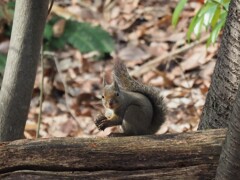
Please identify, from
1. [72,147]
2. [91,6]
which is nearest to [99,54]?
[91,6]

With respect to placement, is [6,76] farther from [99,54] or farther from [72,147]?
[99,54]

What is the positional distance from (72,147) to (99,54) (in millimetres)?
3705

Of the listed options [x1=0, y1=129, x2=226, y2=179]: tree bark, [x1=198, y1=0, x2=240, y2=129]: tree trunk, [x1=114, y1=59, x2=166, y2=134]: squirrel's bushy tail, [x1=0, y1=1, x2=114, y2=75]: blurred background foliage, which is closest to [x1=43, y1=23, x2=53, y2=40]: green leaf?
[x1=0, y1=1, x2=114, y2=75]: blurred background foliage

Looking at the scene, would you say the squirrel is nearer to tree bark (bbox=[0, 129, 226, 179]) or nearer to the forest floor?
tree bark (bbox=[0, 129, 226, 179])

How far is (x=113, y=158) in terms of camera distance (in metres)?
2.44

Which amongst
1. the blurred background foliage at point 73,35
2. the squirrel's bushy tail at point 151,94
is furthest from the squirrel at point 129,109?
the blurred background foliage at point 73,35

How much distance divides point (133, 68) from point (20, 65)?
302 centimetres

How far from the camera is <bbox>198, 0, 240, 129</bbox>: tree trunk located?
266 centimetres

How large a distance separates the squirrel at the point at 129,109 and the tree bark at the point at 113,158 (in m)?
0.37

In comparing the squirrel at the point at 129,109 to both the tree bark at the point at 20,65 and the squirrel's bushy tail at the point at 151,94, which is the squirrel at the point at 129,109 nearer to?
the squirrel's bushy tail at the point at 151,94

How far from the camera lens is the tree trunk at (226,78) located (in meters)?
2.66

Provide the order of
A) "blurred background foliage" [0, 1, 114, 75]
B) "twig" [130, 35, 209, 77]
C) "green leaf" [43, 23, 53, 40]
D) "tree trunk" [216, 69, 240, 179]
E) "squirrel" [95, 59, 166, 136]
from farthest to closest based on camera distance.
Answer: "green leaf" [43, 23, 53, 40] → "blurred background foliage" [0, 1, 114, 75] → "twig" [130, 35, 209, 77] → "squirrel" [95, 59, 166, 136] → "tree trunk" [216, 69, 240, 179]

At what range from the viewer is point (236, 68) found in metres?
2.69

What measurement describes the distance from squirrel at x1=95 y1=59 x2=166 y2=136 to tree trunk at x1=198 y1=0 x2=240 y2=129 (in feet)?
0.82
